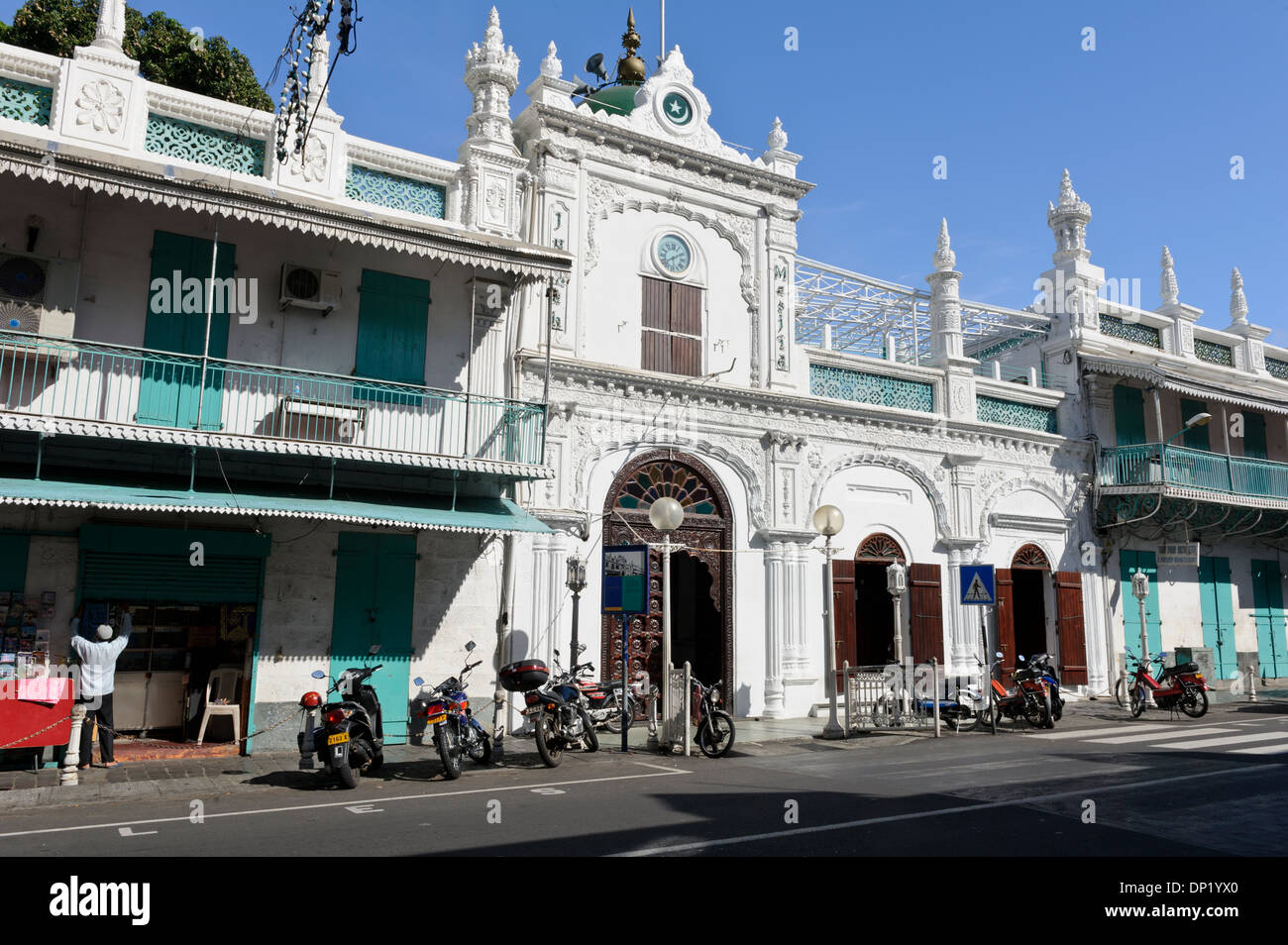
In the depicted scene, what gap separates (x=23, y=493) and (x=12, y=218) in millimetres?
3748

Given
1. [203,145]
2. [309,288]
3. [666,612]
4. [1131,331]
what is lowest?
[666,612]

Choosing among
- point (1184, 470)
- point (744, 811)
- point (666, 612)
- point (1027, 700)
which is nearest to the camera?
point (744, 811)

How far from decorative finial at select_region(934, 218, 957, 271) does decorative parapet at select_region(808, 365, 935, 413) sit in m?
2.85

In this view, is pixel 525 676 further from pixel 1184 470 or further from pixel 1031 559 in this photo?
pixel 1184 470

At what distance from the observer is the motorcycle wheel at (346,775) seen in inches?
368

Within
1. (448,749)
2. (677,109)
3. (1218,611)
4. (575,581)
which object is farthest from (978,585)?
(1218,611)

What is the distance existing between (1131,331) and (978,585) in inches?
495

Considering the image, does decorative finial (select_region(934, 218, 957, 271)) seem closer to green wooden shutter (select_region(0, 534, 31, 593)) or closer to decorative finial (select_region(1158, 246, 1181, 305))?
decorative finial (select_region(1158, 246, 1181, 305))

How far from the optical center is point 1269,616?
2403 cm

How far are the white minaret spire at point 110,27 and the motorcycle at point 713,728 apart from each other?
11336mm

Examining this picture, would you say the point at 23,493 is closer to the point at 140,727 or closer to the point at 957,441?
the point at 140,727

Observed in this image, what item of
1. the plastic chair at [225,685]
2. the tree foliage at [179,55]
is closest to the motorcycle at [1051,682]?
the plastic chair at [225,685]

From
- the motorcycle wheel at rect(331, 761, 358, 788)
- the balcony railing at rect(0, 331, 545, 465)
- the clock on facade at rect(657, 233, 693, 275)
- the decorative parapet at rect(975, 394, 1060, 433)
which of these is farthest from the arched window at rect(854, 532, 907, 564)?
the motorcycle wheel at rect(331, 761, 358, 788)

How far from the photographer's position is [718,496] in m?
16.8
